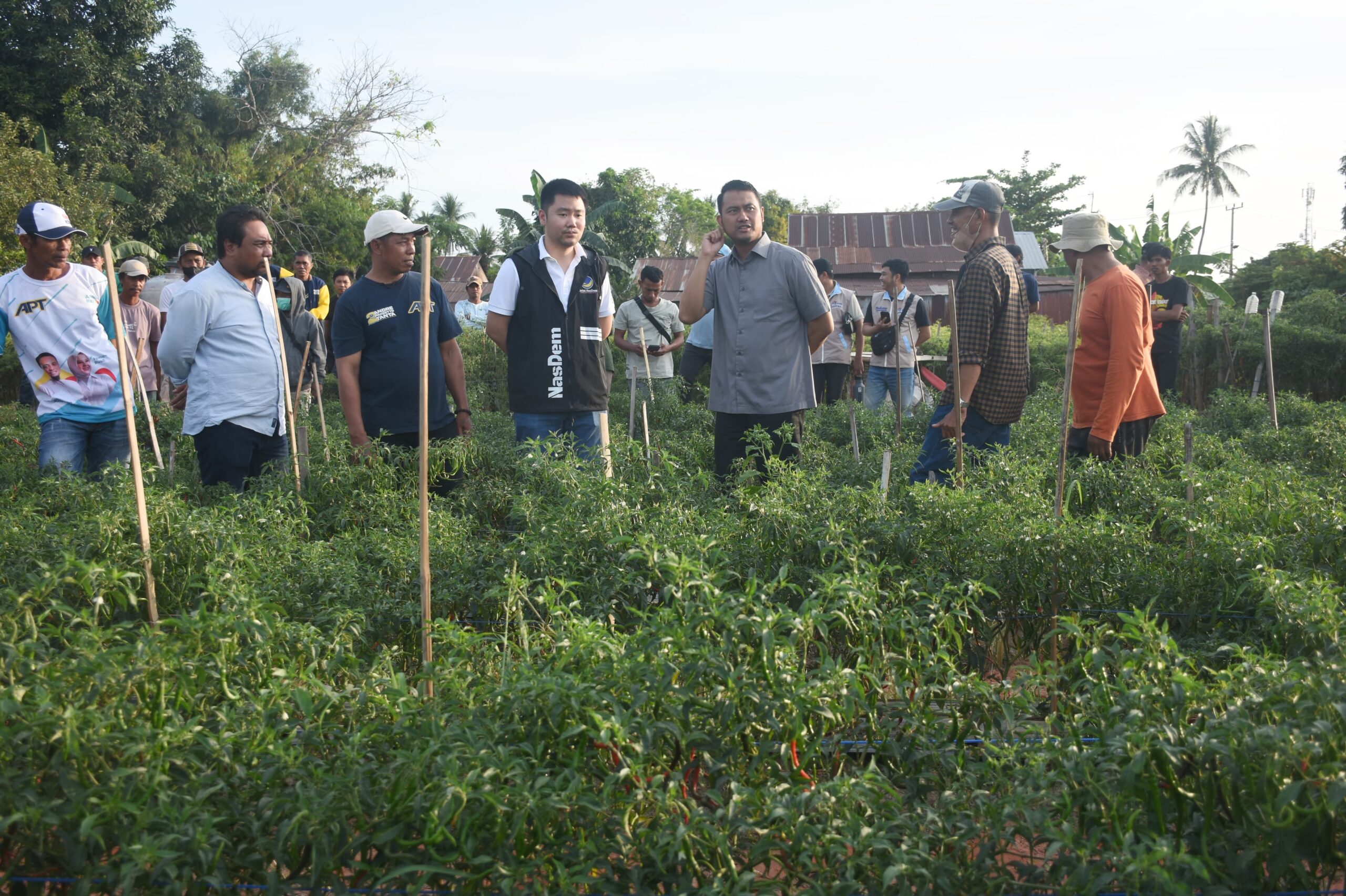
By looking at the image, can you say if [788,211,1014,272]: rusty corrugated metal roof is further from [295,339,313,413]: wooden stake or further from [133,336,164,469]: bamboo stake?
[133,336,164,469]: bamboo stake

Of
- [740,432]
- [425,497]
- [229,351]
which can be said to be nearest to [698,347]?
[740,432]

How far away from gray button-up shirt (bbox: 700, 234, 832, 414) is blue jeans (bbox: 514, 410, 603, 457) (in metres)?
0.71

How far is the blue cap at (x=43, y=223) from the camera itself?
4.70 metres

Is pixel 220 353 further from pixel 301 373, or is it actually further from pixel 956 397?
pixel 956 397

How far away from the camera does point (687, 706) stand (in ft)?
8.20

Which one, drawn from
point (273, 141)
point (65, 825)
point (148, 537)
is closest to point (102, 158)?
point (273, 141)

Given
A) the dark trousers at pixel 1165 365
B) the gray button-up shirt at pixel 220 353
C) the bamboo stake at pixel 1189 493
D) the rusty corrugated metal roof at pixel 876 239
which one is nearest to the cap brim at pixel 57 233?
the gray button-up shirt at pixel 220 353

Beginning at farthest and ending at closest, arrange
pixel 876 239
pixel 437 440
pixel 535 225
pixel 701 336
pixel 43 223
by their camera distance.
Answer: pixel 876 239
pixel 535 225
pixel 701 336
pixel 437 440
pixel 43 223

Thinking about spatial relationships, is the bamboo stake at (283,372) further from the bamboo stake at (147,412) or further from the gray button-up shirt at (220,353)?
the bamboo stake at (147,412)

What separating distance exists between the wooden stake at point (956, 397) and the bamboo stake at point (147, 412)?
3.75 metres

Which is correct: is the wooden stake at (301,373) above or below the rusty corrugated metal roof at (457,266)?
below

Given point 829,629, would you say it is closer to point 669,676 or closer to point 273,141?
point 669,676

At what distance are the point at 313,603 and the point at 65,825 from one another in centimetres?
149

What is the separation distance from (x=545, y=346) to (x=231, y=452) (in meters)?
1.65
